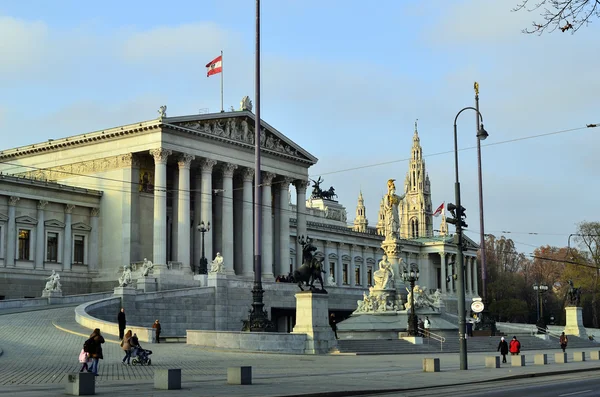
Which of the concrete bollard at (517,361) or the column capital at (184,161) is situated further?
the column capital at (184,161)

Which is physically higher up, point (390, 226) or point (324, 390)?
point (390, 226)

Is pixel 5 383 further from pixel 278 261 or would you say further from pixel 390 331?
pixel 278 261

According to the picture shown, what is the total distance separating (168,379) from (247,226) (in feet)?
192

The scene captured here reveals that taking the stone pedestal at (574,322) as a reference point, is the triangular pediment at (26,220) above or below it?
above

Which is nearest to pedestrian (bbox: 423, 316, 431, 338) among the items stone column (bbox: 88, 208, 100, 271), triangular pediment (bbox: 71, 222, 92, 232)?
stone column (bbox: 88, 208, 100, 271)

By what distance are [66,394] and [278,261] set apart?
64.0 m

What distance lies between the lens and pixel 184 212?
243 feet

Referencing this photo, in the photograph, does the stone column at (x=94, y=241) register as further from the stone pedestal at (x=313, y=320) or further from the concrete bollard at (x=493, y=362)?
the concrete bollard at (x=493, y=362)

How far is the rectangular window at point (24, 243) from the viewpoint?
70000mm

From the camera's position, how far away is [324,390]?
22203 mm

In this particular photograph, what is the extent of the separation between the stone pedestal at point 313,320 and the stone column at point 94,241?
3723cm

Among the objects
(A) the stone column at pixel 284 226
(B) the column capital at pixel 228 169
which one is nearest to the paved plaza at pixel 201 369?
(B) the column capital at pixel 228 169

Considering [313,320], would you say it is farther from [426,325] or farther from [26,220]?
[26,220]

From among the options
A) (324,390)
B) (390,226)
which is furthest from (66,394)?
(390,226)
